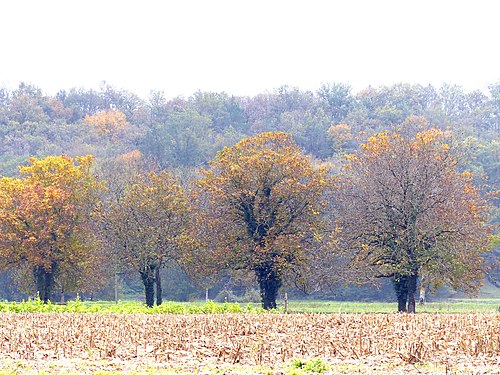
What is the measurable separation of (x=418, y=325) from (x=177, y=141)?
85.3m

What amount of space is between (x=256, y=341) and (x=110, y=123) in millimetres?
114020

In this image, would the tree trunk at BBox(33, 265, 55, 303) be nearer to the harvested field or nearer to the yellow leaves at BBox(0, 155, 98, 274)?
the yellow leaves at BBox(0, 155, 98, 274)

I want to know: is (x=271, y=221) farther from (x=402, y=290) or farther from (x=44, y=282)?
(x=44, y=282)

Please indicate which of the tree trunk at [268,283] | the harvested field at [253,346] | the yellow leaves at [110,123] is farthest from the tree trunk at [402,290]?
the yellow leaves at [110,123]

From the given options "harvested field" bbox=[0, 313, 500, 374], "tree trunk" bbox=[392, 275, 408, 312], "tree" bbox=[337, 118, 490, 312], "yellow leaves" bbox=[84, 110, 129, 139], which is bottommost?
"harvested field" bbox=[0, 313, 500, 374]

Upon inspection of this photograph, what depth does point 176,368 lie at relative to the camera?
19531mm

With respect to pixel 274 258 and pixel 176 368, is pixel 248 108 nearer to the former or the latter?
pixel 274 258

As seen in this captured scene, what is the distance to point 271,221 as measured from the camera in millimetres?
54781

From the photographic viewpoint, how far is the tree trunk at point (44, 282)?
61.2 m

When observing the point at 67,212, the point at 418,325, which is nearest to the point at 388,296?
the point at 67,212

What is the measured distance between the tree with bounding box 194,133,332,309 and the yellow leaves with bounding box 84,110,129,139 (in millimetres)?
76502

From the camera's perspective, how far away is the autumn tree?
2331 inches

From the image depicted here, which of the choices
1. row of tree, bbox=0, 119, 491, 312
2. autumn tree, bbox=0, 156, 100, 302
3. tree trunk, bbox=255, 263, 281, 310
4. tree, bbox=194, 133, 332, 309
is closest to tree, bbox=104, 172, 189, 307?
row of tree, bbox=0, 119, 491, 312

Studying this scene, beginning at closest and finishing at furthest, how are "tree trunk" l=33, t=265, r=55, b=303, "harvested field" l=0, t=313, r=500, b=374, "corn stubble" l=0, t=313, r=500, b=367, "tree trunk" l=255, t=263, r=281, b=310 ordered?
"harvested field" l=0, t=313, r=500, b=374
"corn stubble" l=0, t=313, r=500, b=367
"tree trunk" l=255, t=263, r=281, b=310
"tree trunk" l=33, t=265, r=55, b=303
